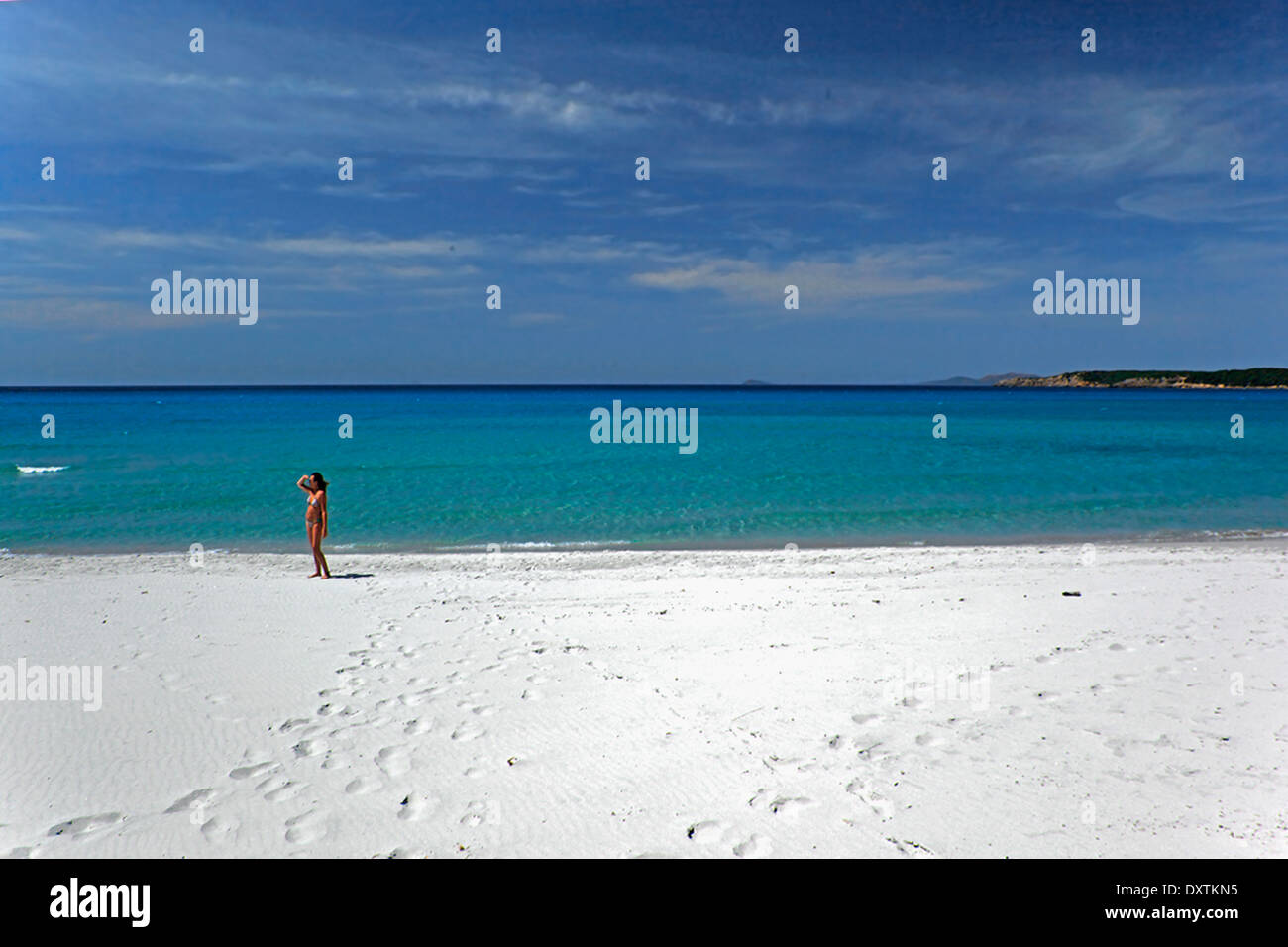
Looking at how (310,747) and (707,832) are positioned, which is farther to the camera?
(310,747)

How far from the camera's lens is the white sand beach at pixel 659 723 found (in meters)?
4.61

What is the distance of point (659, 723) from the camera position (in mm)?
6246

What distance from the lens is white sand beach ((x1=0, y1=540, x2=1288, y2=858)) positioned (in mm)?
4609

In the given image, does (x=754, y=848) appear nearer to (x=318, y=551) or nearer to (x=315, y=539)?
(x=318, y=551)

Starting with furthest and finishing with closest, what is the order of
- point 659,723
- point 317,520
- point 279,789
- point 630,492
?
point 630,492 < point 317,520 < point 659,723 < point 279,789

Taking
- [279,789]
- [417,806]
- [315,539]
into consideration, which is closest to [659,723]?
[417,806]

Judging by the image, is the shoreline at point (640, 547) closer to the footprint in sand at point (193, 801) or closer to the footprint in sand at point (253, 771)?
the footprint in sand at point (253, 771)

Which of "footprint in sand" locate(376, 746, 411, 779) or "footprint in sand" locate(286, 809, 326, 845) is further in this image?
"footprint in sand" locate(376, 746, 411, 779)

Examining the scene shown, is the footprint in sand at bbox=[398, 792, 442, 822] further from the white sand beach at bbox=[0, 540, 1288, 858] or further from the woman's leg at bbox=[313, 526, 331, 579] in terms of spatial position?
the woman's leg at bbox=[313, 526, 331, 579]

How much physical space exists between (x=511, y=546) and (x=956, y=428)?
57.4 metres

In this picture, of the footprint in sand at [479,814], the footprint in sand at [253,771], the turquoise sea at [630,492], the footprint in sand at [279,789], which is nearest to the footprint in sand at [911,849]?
the footprint in sand at [479,814]

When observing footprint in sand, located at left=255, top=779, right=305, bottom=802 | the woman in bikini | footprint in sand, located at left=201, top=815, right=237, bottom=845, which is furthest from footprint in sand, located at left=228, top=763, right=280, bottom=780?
the woman in bikini
